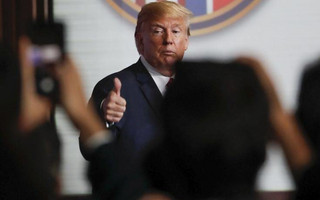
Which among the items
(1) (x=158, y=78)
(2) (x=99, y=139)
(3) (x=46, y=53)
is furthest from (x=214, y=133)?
(3) (x=46, y=53)

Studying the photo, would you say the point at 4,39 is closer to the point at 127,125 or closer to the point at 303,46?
the point at 127,125

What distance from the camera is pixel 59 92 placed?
1991mm

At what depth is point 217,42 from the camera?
1920 millimetres

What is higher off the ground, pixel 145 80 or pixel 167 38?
pixel 167 38

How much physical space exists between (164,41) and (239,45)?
8.6 inches

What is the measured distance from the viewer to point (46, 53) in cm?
198

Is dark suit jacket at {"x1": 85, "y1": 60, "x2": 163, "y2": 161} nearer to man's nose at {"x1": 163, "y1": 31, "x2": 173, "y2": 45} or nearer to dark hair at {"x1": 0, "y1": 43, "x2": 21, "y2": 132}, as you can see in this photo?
man's nose at {"x1": 163, "y1": 31, "x2": 173, "y2": 45}

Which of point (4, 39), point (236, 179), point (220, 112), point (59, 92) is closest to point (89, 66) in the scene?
point (59, 92)

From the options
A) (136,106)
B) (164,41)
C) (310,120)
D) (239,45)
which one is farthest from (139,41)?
(310,120)

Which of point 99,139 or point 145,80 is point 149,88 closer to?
point 145,80

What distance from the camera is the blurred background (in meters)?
1.92

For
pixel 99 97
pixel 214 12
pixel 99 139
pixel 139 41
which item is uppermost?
pixel 214 12

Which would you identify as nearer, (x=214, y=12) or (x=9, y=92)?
(x=214, y=12)

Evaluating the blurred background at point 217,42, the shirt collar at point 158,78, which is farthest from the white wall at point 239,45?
the shirt collar at point 158,78
